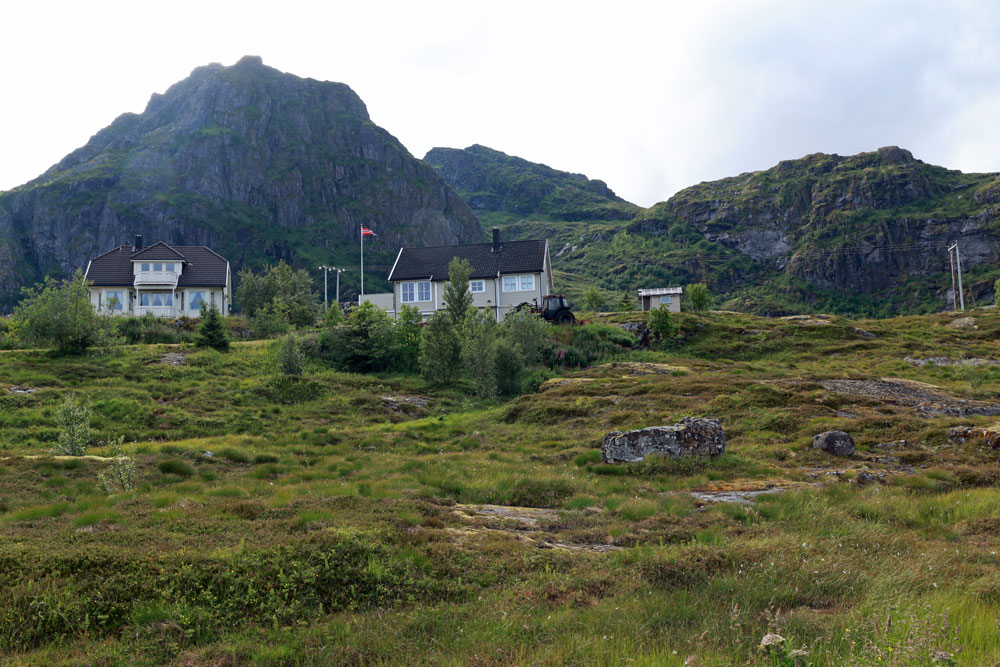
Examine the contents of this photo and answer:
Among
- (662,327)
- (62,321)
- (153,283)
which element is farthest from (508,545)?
(153,283)

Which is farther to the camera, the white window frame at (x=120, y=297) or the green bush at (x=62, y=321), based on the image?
the white window frame at (x=120, y=297)

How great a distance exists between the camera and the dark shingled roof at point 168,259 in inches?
2800

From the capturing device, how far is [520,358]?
34.7 m

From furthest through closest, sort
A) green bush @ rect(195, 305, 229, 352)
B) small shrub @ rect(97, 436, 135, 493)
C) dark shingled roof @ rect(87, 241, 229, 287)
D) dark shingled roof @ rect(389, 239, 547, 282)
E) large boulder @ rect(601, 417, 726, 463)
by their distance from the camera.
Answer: dark shingled roof @ rect(87, 241, 229, 287)
dark shingled roof @ rect(389, 239, 547, 282)
green bush @ rect(195, 305, 229, 352)
large boulder @ rect(601, 417, 726, 463)
small shrub @ rect(97, 436, 135, 493)

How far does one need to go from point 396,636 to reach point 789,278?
16267 centimetres

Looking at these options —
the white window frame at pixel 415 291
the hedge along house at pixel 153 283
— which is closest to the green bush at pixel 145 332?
the white window frame at pixel 415 291

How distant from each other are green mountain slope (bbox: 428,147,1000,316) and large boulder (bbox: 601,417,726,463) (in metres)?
125

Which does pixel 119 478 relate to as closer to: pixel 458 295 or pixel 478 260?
pixel 458 295

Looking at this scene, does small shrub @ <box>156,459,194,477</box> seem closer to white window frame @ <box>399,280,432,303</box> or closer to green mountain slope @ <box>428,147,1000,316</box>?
white window frame @ <box>399,280,432,303</box>

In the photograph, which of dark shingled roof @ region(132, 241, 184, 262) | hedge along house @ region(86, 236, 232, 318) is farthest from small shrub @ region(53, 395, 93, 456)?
dark shingled roof @ region(132, 241, 184, 262)

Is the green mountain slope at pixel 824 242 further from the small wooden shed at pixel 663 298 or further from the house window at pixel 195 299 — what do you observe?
the house window at pixel 195 299

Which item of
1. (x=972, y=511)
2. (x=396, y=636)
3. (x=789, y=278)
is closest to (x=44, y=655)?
(x=396, y=636)

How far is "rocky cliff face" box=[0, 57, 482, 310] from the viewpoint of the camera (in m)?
154

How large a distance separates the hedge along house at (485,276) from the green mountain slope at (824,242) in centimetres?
8577
